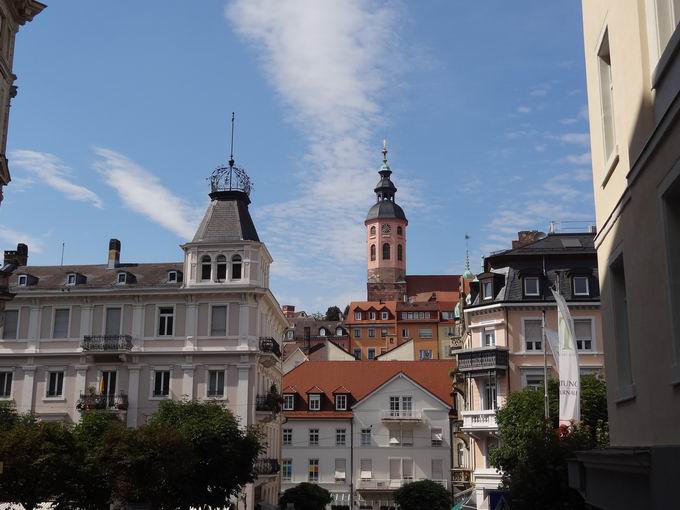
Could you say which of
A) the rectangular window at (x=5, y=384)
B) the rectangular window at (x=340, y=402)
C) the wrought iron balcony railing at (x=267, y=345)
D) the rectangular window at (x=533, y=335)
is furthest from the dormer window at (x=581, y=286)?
the rectangular window at (x=5, y=384)

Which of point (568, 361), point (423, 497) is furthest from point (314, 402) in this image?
point (568, 361)

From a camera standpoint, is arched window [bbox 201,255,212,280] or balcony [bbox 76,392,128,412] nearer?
balcony [bbox 76,392,128,412]

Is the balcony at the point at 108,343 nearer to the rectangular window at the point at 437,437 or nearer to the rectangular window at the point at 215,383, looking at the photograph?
the rectangular window at the point at 215,383

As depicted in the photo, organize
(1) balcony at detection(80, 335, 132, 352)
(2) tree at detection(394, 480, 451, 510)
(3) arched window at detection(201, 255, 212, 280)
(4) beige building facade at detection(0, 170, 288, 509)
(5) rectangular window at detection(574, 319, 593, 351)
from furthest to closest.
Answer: (2) tree at detection(394, 480, 451, 510) < (3) arched window at detection(201, 255, 212, 280) < (1) balcony at detection(80, 335, 132, 352) < (4) beige building facade at detection(0, 170, 288, 509) < (5) rectangular window at detection(574, 319, 593, 351)

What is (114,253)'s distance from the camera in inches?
1998

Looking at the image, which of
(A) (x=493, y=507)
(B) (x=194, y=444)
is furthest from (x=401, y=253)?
(A) (x=493, y=507)

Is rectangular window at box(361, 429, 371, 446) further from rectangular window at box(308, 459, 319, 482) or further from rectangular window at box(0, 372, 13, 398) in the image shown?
rectangular window at box(0, 372, 13, 398)

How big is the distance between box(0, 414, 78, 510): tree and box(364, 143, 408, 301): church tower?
361 feet

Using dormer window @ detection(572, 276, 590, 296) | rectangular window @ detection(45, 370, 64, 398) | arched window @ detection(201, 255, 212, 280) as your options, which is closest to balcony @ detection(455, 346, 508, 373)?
dormer window @ detection(572, 276, 590, 296)

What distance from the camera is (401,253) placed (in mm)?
144625

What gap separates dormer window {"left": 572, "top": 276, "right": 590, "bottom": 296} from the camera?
43.8 m

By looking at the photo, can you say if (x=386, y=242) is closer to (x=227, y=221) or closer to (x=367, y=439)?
(x=367, y=439)

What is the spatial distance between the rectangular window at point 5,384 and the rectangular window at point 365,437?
30.8 m

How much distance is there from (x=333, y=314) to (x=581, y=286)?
444ft
